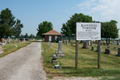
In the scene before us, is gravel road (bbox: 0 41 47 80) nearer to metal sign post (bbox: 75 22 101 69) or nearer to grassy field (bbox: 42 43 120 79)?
grassy field (bbox: 42 43 120 79)

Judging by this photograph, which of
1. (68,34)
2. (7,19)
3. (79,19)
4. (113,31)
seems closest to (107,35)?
(113,31)

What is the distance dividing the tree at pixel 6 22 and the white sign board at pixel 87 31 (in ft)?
138

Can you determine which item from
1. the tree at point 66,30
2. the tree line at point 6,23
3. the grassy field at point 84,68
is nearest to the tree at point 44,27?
the tree at point 66,30

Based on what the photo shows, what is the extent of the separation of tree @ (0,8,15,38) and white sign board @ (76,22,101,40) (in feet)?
138

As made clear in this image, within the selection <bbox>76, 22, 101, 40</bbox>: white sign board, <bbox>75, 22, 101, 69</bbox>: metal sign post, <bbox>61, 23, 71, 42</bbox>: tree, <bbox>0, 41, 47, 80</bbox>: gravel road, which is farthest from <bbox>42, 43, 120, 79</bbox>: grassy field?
<bbox>61, 23, 71, 42</bbox>: tree

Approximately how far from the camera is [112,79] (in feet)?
18.6

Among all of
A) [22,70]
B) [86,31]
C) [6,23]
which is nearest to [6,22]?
[6,23]

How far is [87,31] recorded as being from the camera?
7.74 meters

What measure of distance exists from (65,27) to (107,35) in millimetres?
21006

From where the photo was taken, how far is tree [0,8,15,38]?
4522 centimetres

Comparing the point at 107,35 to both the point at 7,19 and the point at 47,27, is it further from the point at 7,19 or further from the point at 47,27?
the point at 7,19

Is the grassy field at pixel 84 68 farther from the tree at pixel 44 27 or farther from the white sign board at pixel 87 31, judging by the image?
the tree at pixel 44 27

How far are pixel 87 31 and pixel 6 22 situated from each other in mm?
46100

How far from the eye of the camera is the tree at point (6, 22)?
45219mm
